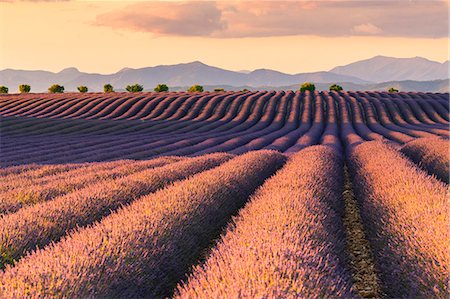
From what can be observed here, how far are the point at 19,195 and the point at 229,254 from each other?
4.68 metres

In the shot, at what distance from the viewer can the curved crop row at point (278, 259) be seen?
9.61 feet

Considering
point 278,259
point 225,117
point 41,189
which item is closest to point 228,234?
point 278,259

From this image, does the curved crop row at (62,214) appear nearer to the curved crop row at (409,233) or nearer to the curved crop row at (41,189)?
the curved crop row at (41,189)

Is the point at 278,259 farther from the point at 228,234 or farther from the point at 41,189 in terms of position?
the point at 41,189

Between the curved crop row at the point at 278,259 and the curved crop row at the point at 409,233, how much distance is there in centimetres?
59

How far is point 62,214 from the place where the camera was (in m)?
5.66

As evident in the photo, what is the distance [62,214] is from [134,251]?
1882 millimetres

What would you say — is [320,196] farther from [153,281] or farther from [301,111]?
[301,111]

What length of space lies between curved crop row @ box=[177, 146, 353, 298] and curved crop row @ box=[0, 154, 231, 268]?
6.06 ft

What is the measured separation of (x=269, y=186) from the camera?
7.67 metres

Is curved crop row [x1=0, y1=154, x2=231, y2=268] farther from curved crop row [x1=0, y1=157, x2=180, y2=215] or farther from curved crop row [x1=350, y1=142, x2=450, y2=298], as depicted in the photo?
curved crop row [x1=350, y1=142, x2=450, y2=298]

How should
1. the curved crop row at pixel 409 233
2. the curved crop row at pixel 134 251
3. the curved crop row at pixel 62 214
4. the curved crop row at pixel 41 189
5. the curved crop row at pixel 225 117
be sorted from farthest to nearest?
the curved crop row at pixel 225 117
the curved crop row at pixel 41 189
the curved crop row at pixel 62 214
the curved crop row at pixel 409 233
the curved crop row at pixel 134 251

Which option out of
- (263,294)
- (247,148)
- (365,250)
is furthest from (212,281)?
(247,148)

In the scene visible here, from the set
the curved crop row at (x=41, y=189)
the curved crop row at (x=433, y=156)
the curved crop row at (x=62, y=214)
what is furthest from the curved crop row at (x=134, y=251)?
the curved crop row at (x=433, y=156)
